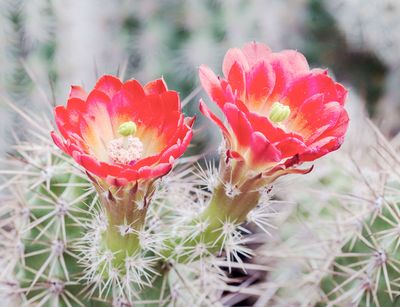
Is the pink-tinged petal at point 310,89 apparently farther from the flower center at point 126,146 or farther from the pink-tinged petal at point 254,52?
the flower center at point 126,146

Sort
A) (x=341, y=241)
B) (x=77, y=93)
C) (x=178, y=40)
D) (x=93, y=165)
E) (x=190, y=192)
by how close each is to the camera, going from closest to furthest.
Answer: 1. (x=93, y=165)
2. (x=77, y=93)
3. (x=341, y=241)
4. (x=190, y=192)
5. (x=178, y=40)

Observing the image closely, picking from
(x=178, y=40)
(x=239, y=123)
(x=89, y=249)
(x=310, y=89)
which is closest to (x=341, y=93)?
(x=310, y=89)

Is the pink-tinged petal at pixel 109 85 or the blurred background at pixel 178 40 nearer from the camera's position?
the pink-tinged petal at pixel 109 85

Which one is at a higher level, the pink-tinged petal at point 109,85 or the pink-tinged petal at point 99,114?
the pink-tinged petal at point 109,85

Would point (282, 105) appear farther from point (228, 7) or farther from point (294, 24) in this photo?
point (294, 24)

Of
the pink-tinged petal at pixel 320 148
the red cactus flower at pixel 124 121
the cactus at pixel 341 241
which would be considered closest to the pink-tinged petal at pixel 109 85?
the red cactus flower at pixel 124 121

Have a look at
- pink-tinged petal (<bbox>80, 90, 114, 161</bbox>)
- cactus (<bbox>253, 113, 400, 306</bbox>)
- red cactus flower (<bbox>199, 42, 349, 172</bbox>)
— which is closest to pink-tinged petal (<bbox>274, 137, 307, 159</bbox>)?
red cactus flower (<bbox>199, 42, 349, 172</bbox>)

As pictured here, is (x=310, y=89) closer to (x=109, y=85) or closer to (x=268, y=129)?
(x=268, y=129)
